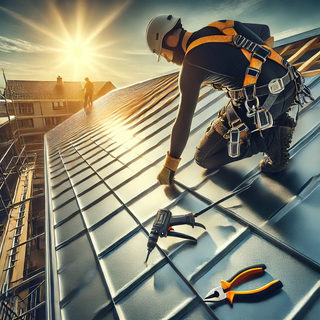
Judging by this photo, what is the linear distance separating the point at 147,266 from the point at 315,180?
1.66 m

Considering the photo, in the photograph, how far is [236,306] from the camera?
1.24m

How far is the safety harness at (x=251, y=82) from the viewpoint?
6.06 feet

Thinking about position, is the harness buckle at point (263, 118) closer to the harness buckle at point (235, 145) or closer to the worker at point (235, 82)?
the worker at point (235, 82)

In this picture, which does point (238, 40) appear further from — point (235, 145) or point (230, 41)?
point (235, 145)

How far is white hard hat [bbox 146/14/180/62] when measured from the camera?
2102 millimetres

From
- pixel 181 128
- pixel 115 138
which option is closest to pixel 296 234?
pixel 181 128

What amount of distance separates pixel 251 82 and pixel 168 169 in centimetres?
121

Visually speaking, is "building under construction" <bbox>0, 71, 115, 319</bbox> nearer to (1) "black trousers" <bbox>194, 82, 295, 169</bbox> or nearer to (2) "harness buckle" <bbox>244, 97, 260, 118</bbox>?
(1) "black trousers" <bbox>194, 82, 295, 169</bbox>

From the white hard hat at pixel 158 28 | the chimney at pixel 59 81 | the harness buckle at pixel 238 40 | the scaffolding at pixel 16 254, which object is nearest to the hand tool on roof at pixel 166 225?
the harness buckle at pixel 238 40

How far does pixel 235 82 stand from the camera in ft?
6.70

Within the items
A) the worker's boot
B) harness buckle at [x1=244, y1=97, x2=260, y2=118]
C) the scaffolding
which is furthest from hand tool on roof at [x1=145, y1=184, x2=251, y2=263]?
the scaffolding

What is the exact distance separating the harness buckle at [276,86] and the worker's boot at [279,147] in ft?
1.39

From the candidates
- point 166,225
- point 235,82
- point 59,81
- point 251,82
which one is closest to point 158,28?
point 235,82

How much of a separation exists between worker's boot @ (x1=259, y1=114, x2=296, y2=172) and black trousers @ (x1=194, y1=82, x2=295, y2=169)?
0.10ft
